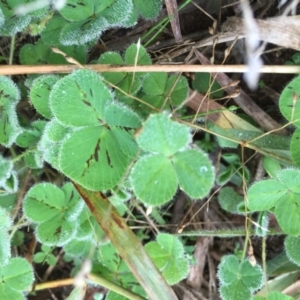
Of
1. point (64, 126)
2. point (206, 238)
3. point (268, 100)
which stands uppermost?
point (64, 126)

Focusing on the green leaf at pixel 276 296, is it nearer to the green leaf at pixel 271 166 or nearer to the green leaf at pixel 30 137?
the green leaf at pixel 271 166

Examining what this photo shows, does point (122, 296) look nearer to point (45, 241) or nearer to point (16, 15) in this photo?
point (45, 241)

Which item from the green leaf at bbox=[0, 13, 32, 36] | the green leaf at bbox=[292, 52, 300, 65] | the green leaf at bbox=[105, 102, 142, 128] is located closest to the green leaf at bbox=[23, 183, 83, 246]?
the green leaf at bbox=[105, 102, 142, 128]

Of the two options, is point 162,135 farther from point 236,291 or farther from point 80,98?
point 236,291

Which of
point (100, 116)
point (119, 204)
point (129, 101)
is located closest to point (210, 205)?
point (119, 204)

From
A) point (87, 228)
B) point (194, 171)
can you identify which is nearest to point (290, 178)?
point (194, 171)
